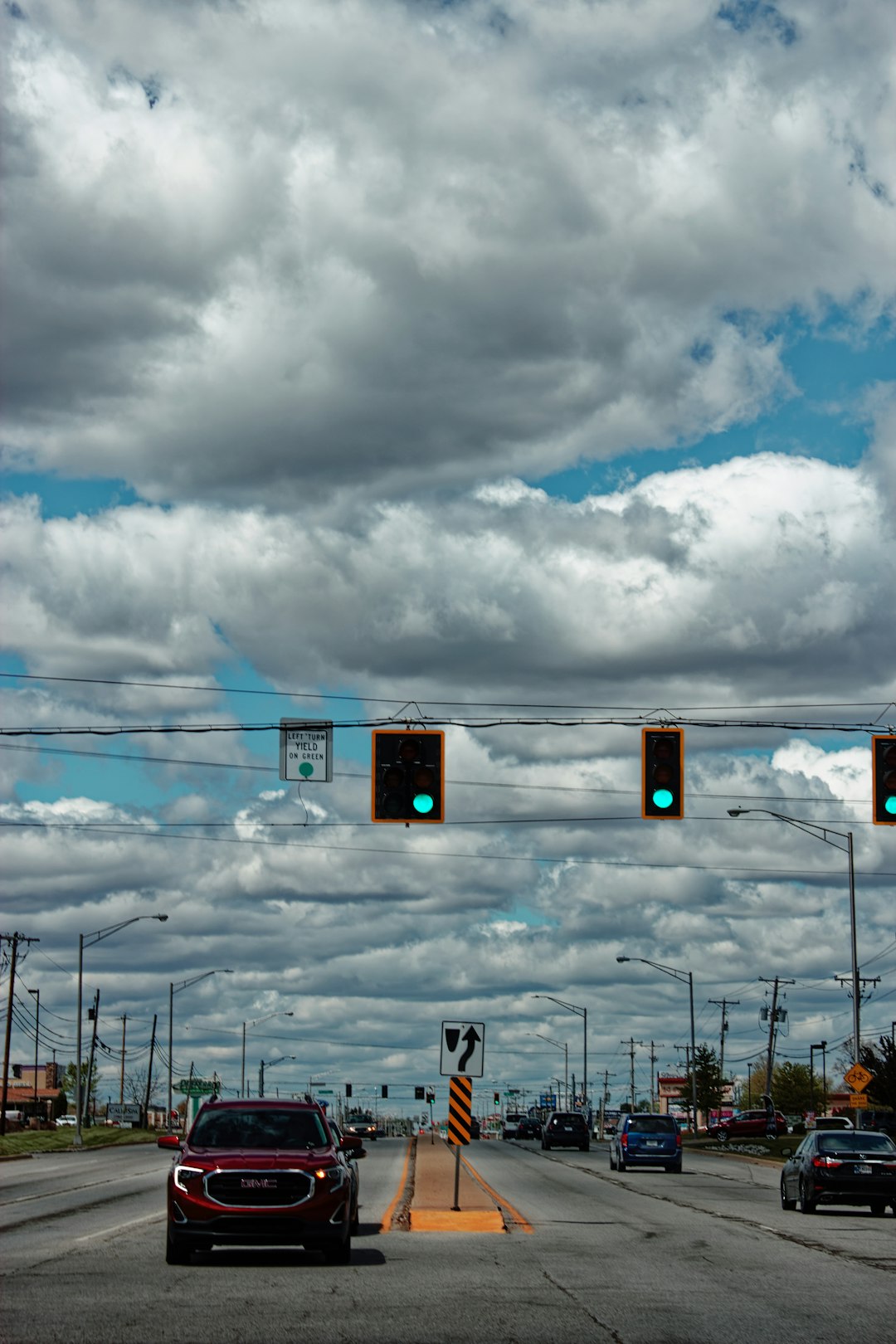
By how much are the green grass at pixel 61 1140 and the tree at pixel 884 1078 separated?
107ft

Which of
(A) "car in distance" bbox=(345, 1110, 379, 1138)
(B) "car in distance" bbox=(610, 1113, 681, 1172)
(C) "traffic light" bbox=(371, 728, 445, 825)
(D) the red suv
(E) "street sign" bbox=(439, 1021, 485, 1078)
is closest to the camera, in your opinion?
(D) the red suv

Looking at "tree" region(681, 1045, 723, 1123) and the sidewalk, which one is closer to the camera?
the sidewalk

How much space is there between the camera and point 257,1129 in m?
17.3

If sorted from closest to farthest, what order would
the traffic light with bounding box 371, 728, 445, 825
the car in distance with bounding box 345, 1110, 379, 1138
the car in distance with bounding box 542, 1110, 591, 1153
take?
the traffic light with bounding box 371, 728, 445, 825 → the car in distance with bounding box 542, 1110, 591, 1153 → the car in distance with bounding box 345, 1110, 379, 1138

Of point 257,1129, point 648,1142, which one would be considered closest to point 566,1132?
point 648,1142

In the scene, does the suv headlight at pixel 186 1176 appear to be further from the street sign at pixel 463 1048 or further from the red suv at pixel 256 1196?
the street sign at pixel 463 1048

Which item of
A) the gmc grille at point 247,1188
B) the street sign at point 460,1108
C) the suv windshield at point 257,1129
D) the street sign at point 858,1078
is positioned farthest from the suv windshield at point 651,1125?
the gmc grille at point 247,1188

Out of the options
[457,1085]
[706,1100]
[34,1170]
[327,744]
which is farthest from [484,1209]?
[706,1100]

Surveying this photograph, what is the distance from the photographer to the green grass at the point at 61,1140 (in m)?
65.1

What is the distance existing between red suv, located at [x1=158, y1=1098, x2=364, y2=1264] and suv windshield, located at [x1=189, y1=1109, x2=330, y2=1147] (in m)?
0.02

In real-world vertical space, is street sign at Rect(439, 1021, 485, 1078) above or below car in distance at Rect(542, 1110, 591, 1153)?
above

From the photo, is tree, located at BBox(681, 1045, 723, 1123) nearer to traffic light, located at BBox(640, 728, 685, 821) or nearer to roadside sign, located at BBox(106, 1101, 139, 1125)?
roadside sign, located at BBox(106, 1101, 139, 1125)

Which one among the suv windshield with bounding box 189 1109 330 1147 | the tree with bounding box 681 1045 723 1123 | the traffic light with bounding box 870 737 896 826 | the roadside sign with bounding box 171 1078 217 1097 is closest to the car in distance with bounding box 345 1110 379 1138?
the roadside sign with bounding box 171 1078 217 1097

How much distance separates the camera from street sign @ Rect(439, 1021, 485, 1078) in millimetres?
25672
